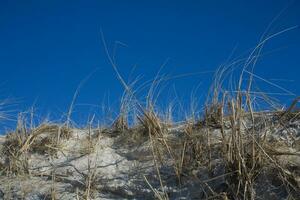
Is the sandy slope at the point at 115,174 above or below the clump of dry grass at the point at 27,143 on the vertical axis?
below

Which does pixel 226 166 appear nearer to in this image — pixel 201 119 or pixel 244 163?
pixel 244 163

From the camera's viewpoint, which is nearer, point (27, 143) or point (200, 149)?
point (200, 149)

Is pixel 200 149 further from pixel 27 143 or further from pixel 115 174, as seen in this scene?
pixel 27 143

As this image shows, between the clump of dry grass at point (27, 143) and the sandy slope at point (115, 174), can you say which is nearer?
the sandy slope at point (115, 174)

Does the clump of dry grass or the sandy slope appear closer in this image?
the sandy slope

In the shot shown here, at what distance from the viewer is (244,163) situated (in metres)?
2.28

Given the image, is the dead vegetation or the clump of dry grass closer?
the dead vegetation

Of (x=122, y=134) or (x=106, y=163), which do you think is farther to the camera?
(x=122, y=134)

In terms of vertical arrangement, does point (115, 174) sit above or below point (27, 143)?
below

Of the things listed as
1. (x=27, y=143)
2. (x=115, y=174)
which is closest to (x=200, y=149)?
(x=115, y=174)

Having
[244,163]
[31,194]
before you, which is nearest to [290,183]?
[244,163]

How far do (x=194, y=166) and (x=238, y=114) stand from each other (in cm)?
42

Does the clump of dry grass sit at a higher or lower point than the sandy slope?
higher

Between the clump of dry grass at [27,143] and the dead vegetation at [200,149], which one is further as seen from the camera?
the clump of dry grass at [27,143]
